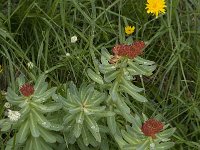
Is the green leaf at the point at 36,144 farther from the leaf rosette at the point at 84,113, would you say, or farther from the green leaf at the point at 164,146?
the green leaf at the point at 164,146

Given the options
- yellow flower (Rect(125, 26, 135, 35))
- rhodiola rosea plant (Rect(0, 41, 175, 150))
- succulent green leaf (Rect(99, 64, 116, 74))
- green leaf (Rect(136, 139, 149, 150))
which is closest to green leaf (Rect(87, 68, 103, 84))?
rhodiola rosea plant (Rect(0, 41, 175, 150))

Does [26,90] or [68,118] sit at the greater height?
[26,90]

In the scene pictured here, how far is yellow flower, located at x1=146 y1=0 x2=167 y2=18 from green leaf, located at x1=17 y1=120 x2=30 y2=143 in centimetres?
111

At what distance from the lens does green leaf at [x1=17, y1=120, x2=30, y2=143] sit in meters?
1.99

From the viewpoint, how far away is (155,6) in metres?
2.78

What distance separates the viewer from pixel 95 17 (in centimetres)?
278

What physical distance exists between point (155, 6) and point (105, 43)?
0.35 meters

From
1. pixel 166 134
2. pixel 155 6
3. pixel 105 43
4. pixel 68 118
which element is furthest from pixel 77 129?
pixel 155 6

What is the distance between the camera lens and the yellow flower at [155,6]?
2781 millimetres

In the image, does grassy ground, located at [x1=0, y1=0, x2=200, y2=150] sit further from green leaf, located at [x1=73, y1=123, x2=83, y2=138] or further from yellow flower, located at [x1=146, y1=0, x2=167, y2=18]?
green leaf, located at [x1=73, y1=123, x2=83, y2=138]

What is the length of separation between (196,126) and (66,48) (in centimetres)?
82

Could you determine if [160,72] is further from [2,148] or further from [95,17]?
[2,148]

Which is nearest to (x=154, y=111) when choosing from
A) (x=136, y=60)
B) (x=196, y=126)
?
(x=196, y=126)

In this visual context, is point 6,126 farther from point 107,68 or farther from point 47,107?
point 107,68
